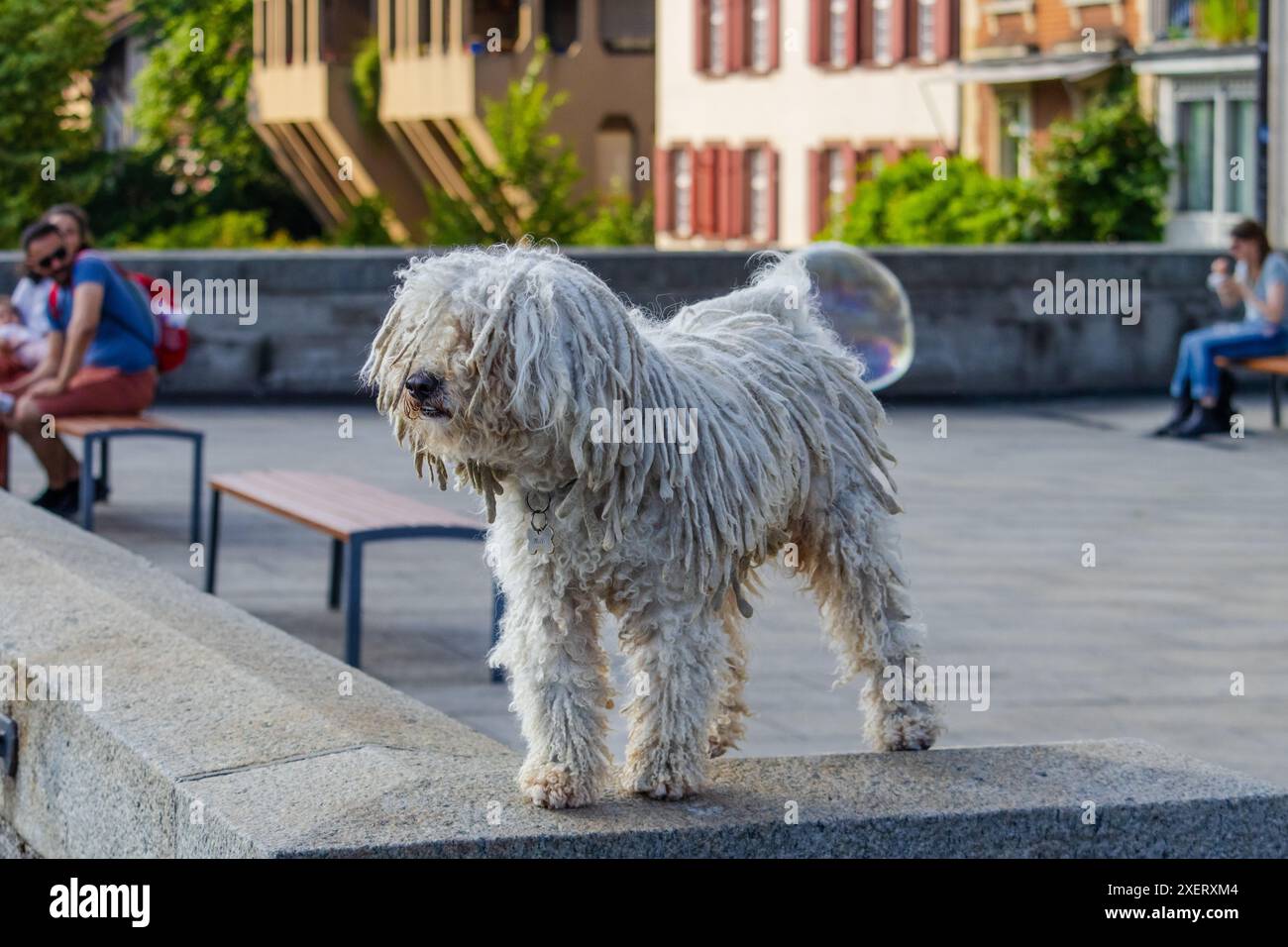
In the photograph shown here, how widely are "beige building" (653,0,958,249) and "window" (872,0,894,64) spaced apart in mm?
16

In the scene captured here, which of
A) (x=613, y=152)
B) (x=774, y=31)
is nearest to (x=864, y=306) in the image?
(x=774, y=31)

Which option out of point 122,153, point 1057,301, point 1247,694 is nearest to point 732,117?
point 122,153

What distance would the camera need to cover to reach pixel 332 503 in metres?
9.59

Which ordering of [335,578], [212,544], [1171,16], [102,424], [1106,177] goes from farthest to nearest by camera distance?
A: [1171,16], [1106,177], [102,424], [212,544], [335,578]

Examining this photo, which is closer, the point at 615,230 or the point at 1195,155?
the point at 1195,155

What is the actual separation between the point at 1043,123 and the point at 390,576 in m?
25.8

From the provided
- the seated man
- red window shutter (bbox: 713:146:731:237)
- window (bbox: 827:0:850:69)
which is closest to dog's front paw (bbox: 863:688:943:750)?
the seated man

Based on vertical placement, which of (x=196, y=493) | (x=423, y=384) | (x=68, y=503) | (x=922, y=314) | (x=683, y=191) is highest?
(x=683, y=191)

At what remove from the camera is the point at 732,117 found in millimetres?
43656

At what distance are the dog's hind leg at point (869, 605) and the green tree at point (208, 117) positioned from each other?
171 feet

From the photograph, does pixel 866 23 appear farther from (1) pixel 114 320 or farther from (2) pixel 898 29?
(1) pixel 114 320

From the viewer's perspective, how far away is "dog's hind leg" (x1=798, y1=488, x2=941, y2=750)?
538cm

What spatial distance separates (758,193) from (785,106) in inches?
80.4

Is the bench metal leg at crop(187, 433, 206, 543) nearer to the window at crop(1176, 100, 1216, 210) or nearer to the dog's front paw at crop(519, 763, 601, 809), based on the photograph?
the dog's front paw at crop(519, 763, 601, 809)
